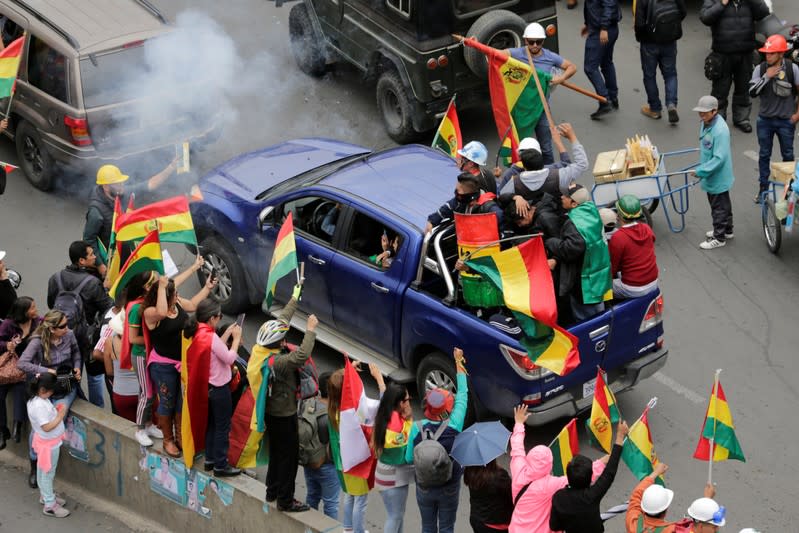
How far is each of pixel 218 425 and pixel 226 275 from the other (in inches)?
125

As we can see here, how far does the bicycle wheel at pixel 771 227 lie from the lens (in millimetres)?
12336

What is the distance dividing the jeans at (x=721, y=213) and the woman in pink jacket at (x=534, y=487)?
5281mm

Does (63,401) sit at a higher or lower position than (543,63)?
lower

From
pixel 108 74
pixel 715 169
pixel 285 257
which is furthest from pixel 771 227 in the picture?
pixel 108 74

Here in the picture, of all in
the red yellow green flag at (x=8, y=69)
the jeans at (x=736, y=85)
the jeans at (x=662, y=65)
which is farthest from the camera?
the jeans at (x=662, y=65)

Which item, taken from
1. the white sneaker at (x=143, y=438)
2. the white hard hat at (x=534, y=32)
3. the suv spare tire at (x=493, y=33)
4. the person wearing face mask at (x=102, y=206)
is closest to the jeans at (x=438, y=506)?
the white sneaker at (x=143, y=438)

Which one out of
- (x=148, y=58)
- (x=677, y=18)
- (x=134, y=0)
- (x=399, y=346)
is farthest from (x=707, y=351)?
(x=134, y=0)

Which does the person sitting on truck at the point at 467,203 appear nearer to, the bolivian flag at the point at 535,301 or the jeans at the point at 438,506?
the bolivian flag at the point at 535,301

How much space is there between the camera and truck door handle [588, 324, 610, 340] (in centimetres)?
967

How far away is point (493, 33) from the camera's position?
1343 cm

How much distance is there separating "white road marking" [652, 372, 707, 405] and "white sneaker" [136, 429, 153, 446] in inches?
168

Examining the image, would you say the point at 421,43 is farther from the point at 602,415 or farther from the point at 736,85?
the point at 602,415

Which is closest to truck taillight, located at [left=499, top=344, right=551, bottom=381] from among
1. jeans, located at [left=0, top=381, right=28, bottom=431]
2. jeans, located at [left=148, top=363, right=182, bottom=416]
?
jeans, located at [left=148, top=363, right=182, bottom=416]

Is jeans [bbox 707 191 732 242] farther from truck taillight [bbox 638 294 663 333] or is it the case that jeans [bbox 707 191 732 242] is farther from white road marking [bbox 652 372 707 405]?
truck taillight [bbox 638 294 663 333]
